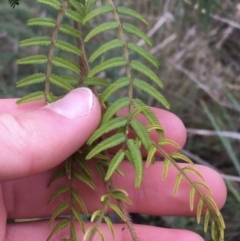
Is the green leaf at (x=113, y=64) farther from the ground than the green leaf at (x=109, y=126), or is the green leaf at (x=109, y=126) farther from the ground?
A: the green leaf at (x=113, y=64)

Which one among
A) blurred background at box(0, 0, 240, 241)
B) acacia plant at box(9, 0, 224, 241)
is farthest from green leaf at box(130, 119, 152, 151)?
blurred background at box(0, 0, 240, 241)

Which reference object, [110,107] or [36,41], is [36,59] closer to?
[36,41]

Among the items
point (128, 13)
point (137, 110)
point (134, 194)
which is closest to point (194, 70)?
point (134, 194)

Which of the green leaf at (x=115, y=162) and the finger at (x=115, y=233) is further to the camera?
the finger at (x=115, y=233)

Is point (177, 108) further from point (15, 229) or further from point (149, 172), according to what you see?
point (15, 229)

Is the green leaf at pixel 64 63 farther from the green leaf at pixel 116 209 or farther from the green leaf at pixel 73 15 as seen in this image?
the green leaf at pixel 116 209

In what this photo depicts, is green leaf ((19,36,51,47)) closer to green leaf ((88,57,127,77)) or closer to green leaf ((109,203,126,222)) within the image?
green leaf ((88,57,127,77))

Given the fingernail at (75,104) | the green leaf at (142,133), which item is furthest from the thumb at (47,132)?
the green leaf at (142,133)
